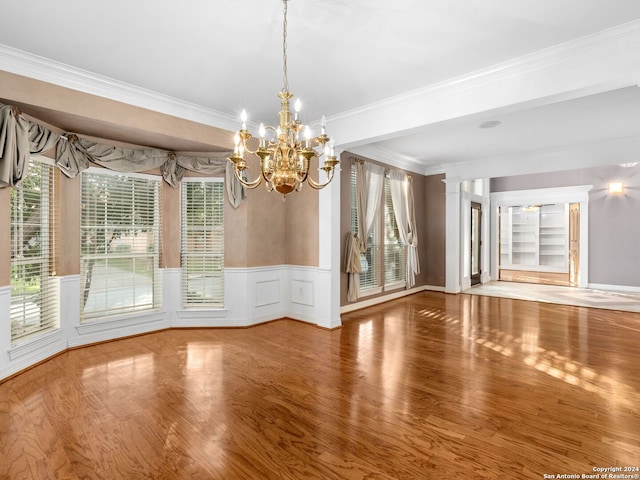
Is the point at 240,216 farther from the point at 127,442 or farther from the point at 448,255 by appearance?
the point at 448,255

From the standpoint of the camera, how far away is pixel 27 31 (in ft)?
9.14

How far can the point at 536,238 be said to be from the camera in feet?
37.4

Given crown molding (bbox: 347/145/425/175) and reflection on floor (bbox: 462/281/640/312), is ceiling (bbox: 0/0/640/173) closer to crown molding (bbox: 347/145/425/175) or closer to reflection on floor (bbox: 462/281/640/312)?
crown molding (bbox: 347/145/425/175)

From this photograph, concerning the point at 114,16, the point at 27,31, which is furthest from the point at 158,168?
the point at 114,16

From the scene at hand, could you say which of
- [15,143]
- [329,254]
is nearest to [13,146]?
[15,143]

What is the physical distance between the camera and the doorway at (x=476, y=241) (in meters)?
8.82

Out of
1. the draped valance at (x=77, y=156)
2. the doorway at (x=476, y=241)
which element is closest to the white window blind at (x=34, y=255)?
the draped valance at (x=77, y=156)

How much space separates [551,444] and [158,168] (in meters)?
5.17

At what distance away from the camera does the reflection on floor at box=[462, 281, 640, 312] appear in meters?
6.48

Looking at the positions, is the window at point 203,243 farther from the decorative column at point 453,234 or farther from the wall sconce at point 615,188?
the wall sconce at point 615,188

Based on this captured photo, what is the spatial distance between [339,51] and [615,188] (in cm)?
841

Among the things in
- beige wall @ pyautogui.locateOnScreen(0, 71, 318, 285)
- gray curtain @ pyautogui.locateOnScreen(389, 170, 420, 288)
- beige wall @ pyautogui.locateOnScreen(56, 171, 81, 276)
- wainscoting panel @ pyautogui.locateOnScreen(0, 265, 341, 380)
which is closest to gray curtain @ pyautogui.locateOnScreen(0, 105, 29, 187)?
beige wall @ pyautogui.locateOnScreen(0, 71, 318, 285)

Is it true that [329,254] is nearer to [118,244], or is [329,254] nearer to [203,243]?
[203,243]

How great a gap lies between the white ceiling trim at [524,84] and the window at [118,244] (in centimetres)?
322
